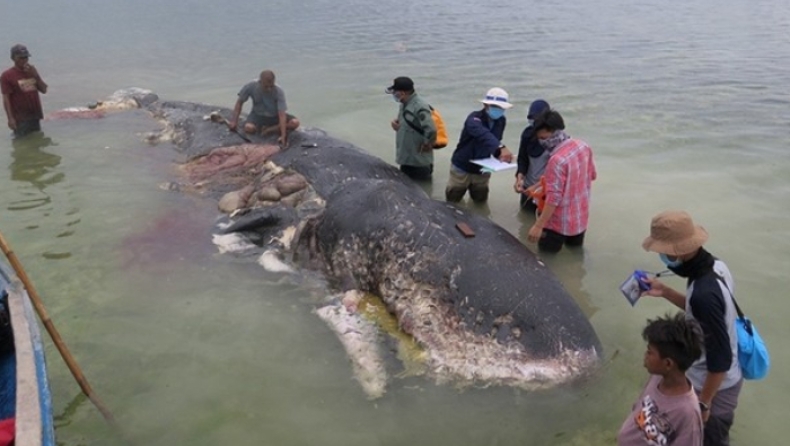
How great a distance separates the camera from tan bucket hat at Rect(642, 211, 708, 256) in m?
3.72

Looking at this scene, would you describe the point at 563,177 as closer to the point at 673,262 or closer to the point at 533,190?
the point at 533,190

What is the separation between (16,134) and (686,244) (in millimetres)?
13249

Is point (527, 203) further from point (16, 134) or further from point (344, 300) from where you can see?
point (16, 134)

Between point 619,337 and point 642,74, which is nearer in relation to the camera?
point 619,337

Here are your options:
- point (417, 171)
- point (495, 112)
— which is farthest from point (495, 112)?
point (417, 171)

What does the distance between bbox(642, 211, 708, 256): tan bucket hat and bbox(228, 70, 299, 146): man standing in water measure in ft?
24.1

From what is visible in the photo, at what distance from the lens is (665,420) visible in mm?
3414

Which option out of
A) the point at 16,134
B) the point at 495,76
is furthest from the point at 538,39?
the point at 16,134

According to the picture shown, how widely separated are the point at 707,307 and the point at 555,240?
3.88 meters

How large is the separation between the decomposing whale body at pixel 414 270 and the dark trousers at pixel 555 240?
1060 mm

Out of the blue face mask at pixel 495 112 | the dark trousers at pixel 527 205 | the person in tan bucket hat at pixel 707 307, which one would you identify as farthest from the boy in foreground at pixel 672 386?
the dark trousers at pixel 527 205

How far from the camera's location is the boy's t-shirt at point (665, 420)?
3312mm

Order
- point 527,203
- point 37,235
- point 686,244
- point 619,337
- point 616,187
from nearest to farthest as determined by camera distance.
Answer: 1. point 686,244
2. point 619,337
3. point 37,235
4. point 527,203
5. point 616,187

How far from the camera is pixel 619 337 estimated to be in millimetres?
6129
